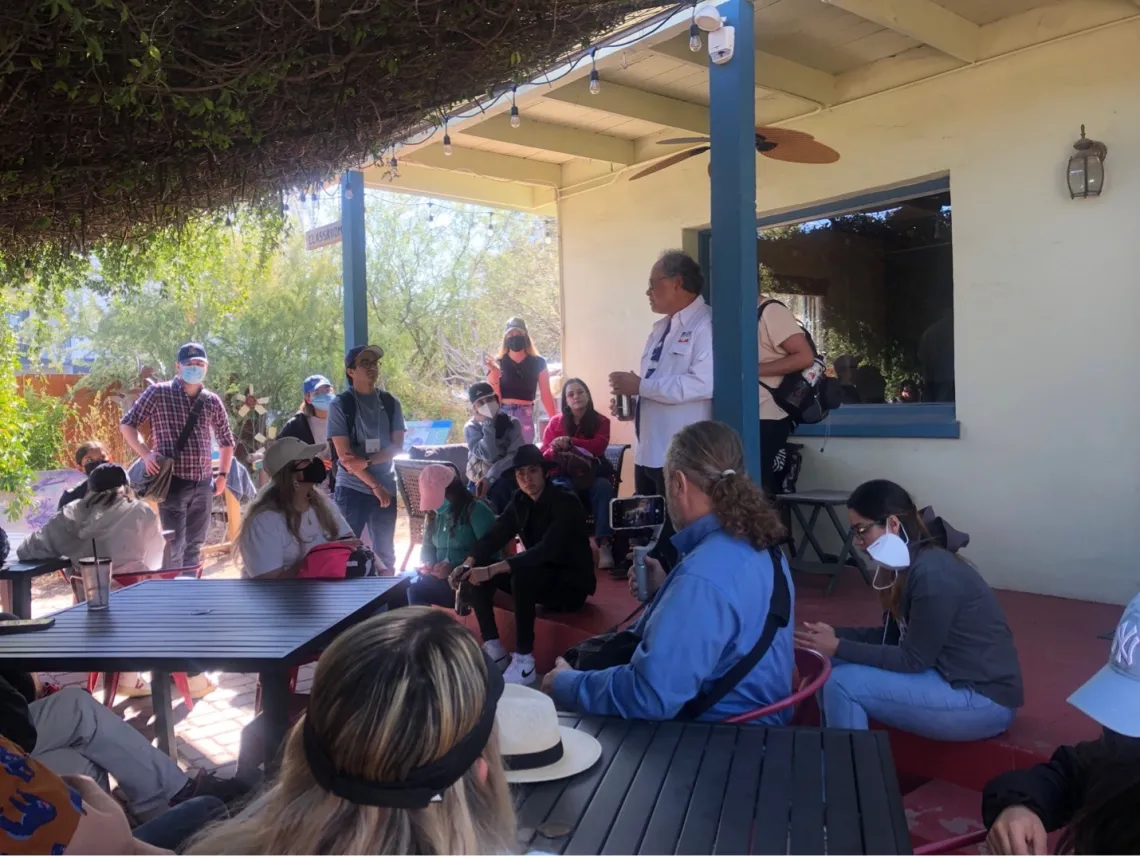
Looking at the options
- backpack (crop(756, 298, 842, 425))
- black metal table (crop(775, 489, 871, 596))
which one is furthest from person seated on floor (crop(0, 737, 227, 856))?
black metal table (crop(775, 489, 871, 596))

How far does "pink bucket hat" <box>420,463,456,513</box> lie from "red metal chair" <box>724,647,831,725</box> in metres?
2.78

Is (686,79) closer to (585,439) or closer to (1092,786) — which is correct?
(585,439)

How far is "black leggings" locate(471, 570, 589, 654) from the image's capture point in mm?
4320

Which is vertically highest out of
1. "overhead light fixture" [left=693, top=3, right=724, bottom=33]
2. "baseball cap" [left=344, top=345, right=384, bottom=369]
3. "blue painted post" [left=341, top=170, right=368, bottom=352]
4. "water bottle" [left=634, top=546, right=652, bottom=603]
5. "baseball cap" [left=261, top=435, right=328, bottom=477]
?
"overhead light fixture" [left=693, top=3, right=724, bottom=33]

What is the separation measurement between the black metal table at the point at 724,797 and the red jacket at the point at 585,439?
4.25 m

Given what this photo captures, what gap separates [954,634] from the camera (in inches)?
105

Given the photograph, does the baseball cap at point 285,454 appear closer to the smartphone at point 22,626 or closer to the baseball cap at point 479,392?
the smartphone at point 22,626

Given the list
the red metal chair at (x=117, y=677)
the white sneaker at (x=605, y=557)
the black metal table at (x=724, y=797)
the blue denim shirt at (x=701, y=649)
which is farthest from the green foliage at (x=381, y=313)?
the black metal table at (x=724, y=797)

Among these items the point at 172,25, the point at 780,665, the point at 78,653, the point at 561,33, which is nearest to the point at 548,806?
the point at 780,665

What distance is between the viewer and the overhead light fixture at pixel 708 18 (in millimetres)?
3457

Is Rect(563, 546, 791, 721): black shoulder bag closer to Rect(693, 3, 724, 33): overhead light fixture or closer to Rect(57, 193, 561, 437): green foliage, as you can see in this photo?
Rect(693, 3, 724, 33): overhead light fixture

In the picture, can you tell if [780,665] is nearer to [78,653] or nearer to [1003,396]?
[78,653]

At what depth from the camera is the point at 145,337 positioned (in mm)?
13508

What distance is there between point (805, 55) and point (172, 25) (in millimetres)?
4030
